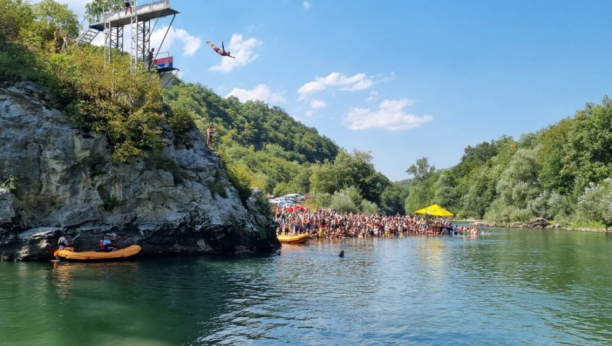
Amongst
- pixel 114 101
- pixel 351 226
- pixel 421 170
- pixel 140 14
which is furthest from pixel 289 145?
pixel 114 101

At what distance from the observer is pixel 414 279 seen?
72.6 ft

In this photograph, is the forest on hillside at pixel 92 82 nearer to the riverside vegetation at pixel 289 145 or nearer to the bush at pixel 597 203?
the riverside vegetation at pixel 289 145

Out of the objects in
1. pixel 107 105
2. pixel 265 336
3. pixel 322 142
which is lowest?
pixel 265 336

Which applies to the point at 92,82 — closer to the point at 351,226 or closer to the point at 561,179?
the point at 351,226

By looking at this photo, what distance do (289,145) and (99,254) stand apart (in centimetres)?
12233

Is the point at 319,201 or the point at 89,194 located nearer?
the point at 89,194

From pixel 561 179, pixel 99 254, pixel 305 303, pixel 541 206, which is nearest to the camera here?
pixel 305 303

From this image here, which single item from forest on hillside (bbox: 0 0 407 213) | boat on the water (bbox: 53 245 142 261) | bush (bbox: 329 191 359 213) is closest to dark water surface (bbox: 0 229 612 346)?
boat on the water (bbox: 53 245 142 261)

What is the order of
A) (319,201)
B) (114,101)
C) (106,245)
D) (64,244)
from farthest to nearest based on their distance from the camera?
(319,201)
(114,101)
(106,245)
(64,244)

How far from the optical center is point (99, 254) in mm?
24891

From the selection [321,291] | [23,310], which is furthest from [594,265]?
[23,310]

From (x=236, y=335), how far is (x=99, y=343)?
3.24 m

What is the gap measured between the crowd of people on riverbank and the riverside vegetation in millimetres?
6442

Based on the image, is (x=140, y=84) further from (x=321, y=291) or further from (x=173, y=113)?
(x=321, y=291)
